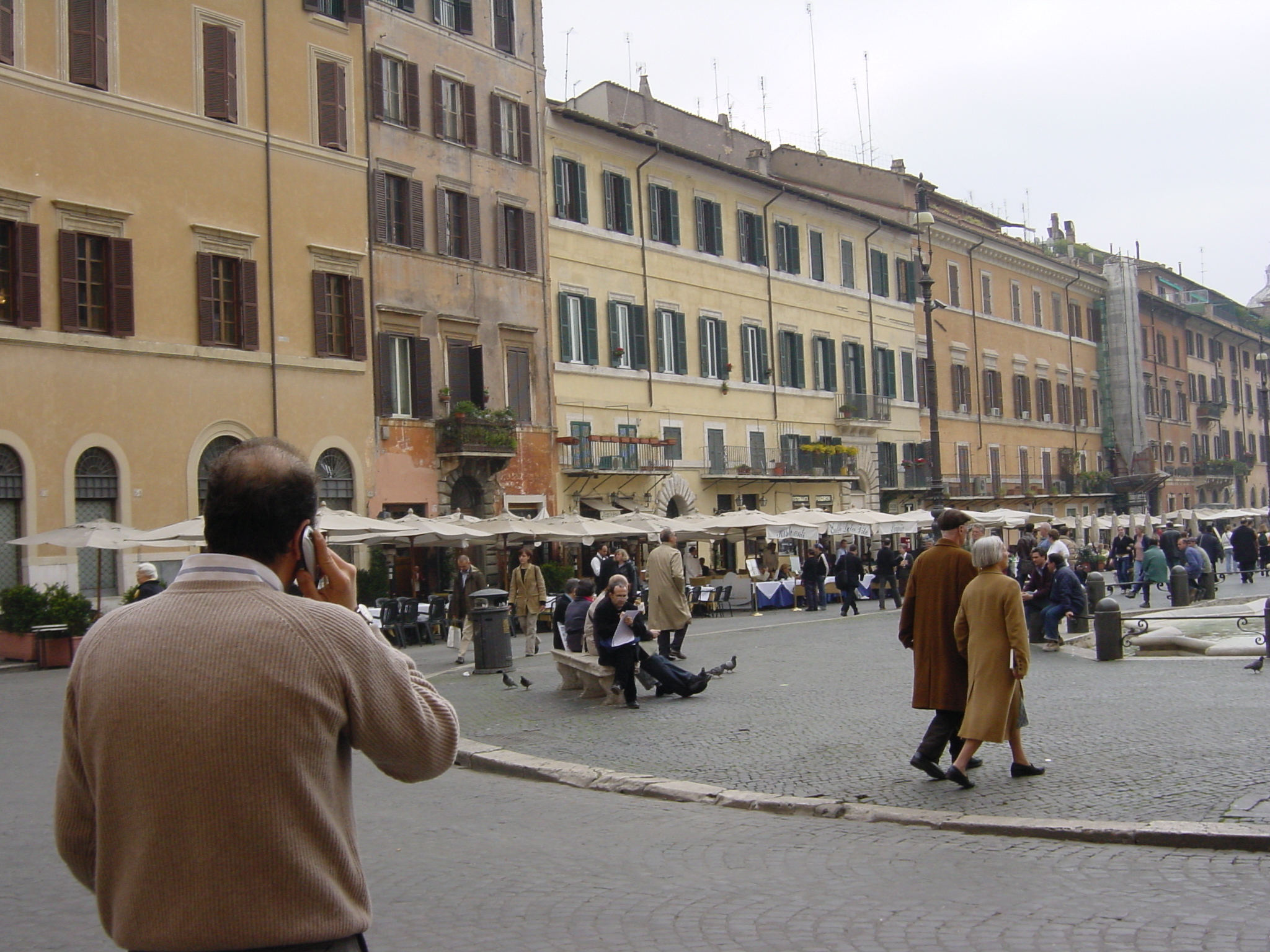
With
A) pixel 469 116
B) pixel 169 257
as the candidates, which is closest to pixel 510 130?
pixel 469 116

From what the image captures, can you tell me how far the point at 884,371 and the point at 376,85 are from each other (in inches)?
916

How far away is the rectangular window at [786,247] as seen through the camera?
43.4m

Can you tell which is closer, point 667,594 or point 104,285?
point 667,594

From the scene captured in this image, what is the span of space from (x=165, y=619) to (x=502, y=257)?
105 ft

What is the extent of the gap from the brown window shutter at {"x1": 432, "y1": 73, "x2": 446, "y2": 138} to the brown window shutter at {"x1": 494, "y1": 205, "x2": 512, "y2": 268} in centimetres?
227

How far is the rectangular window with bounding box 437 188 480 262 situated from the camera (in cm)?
3247

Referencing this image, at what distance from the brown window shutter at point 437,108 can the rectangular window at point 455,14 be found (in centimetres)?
145

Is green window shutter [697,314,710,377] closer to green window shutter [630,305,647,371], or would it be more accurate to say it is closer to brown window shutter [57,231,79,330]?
green window shutter [630,305,647,371]

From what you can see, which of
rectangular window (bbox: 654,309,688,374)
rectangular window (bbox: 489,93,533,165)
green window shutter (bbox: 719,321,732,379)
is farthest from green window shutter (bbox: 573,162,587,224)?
green window shutter (bbox: 719,321,732,379)

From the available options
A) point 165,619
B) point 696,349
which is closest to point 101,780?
point 165,619

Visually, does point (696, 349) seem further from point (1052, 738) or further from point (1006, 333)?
point (1052, 738)

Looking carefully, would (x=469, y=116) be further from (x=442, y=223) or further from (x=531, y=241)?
(x=531, y=241)

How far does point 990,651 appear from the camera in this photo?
8.59 meters

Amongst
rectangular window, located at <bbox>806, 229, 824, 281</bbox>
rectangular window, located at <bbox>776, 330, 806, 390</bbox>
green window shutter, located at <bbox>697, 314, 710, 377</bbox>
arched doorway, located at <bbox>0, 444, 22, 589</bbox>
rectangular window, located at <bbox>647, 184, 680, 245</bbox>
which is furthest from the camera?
rectangular window, located at <bbox>806, 229, 824, 281</bbox>
